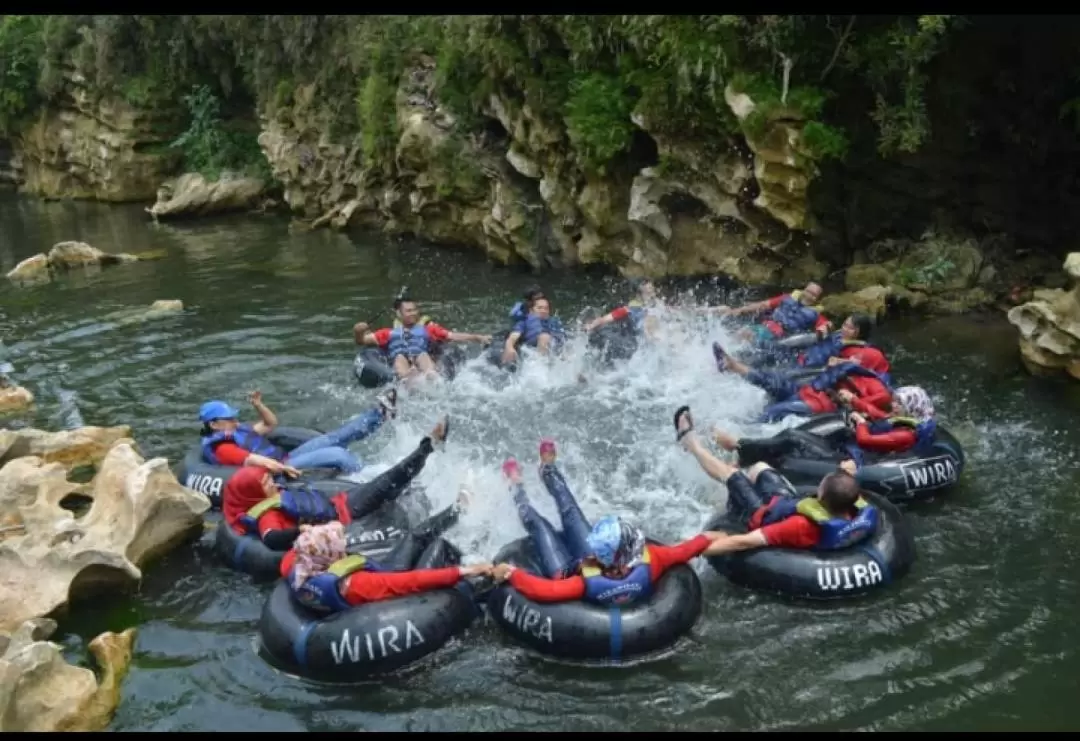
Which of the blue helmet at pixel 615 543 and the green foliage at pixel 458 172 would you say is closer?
the blue helmet at pixel 615 543

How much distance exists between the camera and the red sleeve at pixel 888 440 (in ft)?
32.9

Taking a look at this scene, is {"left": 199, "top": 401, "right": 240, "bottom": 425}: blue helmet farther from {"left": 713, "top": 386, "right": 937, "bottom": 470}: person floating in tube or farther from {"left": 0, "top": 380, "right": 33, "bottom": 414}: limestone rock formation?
{"left": 713, "top": 386, "right": 937, "bottom": 470}: person floating in tube

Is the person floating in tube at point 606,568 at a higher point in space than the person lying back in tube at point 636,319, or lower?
lower

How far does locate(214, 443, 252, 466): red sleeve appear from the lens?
34.6 feet

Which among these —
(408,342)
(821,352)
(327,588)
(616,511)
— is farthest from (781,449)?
(408,342)

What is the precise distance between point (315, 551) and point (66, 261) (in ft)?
67.0

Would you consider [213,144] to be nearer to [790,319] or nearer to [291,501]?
[790,319]

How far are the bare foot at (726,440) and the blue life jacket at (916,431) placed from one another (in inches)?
49.7

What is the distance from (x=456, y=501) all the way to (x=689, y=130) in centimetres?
1032

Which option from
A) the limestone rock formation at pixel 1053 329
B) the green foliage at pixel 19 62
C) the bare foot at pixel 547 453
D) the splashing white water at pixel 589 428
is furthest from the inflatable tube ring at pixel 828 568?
the green foliage at pixel 19 62

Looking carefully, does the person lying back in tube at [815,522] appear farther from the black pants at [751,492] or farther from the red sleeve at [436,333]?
the red sleeve at [436,333]

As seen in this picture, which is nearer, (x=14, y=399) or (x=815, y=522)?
(x=815, y=522)

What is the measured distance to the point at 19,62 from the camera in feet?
122
